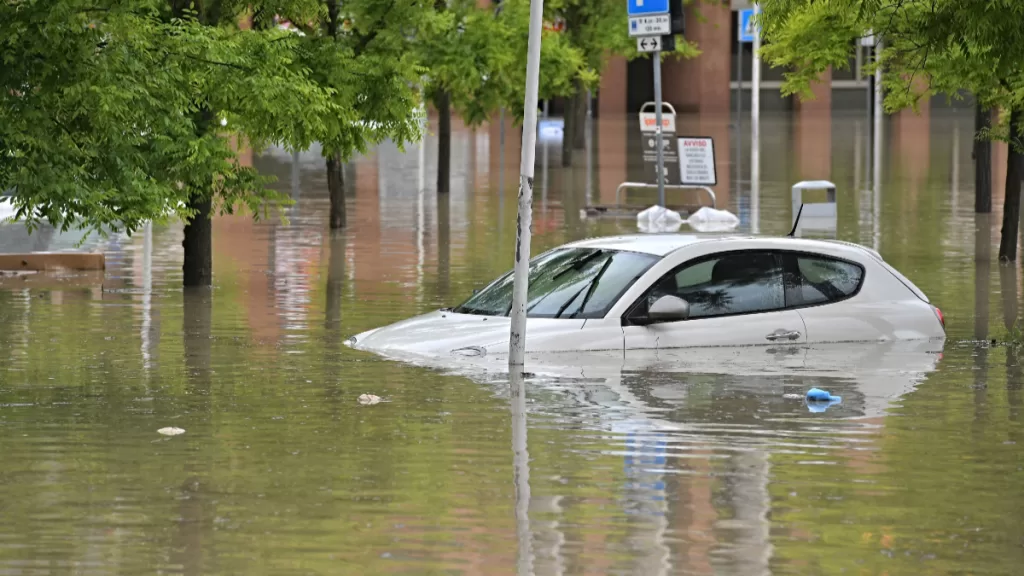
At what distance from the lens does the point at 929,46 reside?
45.2 feet

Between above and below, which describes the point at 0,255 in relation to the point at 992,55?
below

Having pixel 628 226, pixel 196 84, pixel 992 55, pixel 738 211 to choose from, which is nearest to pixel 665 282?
pixel 992 55

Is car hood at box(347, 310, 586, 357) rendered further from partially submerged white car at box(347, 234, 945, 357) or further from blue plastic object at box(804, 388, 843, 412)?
blue plastic object at box(804, 388, 843, 412)

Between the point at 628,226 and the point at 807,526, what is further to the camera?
the point at 628,226

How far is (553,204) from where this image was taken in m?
33.5

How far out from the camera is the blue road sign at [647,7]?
A: 28.8 m

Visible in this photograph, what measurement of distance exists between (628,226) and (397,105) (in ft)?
31.2

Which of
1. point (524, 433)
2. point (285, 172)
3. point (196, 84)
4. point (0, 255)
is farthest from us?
point (285, 172)

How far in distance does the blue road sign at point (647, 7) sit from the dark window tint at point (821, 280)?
1478 cm

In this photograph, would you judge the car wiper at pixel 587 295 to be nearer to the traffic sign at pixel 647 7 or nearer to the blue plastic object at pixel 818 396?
the blue plastic object at pixel 818 396

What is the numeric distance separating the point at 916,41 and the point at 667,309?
4799 mm

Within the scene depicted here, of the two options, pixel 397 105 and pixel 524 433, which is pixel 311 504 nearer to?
pixel 524 433

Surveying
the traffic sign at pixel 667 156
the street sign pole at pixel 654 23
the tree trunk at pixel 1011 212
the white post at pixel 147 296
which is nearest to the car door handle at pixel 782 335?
the white post at pixel 147 296

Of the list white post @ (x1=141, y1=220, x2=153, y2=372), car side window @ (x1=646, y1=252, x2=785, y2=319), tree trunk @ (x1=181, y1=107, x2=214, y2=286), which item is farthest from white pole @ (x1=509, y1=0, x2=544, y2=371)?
tree trunk @ (x1=181, y1=107, x2=214, y2=286)
